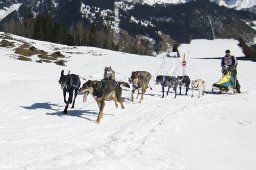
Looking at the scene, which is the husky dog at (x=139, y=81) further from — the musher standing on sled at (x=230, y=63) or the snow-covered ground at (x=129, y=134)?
the musher standing on sled at (x=230, y=63)

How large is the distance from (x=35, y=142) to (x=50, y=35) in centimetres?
9440

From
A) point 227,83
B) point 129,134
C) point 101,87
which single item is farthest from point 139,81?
point 129,134

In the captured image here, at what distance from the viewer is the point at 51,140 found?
32.1 feet

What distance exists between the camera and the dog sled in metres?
21.6

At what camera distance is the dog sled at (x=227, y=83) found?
21.6 meters

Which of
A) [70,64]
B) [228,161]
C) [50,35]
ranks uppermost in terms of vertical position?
[50,35]

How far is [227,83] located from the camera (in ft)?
71.3

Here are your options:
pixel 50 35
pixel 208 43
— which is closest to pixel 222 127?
pixel 50 35

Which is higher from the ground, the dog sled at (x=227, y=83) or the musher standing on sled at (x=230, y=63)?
the musher standing on sled at (x=230, y=63)

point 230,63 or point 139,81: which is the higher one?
point 230,63

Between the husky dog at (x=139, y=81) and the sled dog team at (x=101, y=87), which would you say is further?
the husky dog at (x=139, y=81)

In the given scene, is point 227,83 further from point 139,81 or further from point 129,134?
point 129,134

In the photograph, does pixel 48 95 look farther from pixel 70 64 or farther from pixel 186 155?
pixel 70 64

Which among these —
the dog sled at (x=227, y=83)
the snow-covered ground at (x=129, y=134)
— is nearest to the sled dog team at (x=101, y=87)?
the snow-covered ground at (x=129, y=134)
